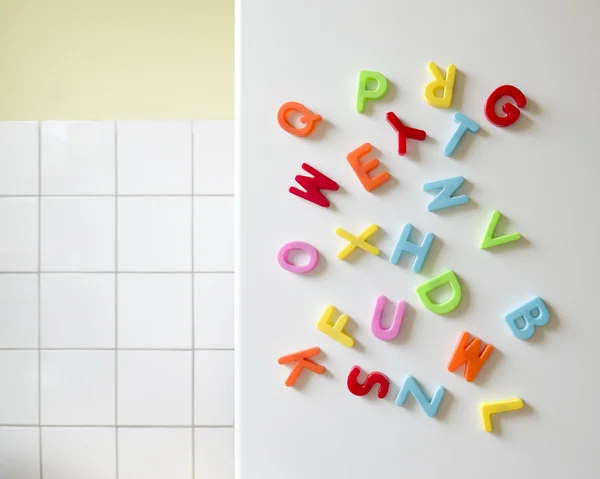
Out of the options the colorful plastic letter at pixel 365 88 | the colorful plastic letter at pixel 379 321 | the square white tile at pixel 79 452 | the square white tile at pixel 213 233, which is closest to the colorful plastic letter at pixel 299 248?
the colorful plastic letter at pixel 379 321

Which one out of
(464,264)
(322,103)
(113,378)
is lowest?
(113,378)

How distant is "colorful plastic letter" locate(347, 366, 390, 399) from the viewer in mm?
852

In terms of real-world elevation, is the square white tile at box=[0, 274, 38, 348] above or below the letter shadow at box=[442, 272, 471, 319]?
below

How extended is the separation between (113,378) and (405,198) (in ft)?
2.93

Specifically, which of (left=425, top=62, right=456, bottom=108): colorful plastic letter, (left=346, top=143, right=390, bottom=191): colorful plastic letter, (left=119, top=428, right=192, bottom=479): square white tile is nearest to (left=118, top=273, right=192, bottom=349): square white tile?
(left=119, top=428, right=192, bottom=479): square white tile

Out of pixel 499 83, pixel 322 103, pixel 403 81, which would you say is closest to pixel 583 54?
pixel 499 83

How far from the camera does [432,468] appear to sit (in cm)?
86

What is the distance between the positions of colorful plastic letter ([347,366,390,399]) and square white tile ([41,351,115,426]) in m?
0.76

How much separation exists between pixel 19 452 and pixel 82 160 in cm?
72

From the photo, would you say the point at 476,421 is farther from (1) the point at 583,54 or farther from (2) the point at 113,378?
(2) the point at 113,378

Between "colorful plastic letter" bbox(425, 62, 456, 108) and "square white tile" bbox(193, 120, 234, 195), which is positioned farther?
"square white tile" bbox(193, 120, 234, 195)

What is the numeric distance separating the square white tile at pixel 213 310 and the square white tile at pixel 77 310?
203 mm

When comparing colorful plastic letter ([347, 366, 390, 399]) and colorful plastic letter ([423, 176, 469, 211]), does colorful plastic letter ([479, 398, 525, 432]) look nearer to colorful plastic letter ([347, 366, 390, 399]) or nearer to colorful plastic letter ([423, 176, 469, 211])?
colorful plastic letter ([347, 366, 390, 399])

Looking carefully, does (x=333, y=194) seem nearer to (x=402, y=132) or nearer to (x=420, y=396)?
(x=402, y=132)
